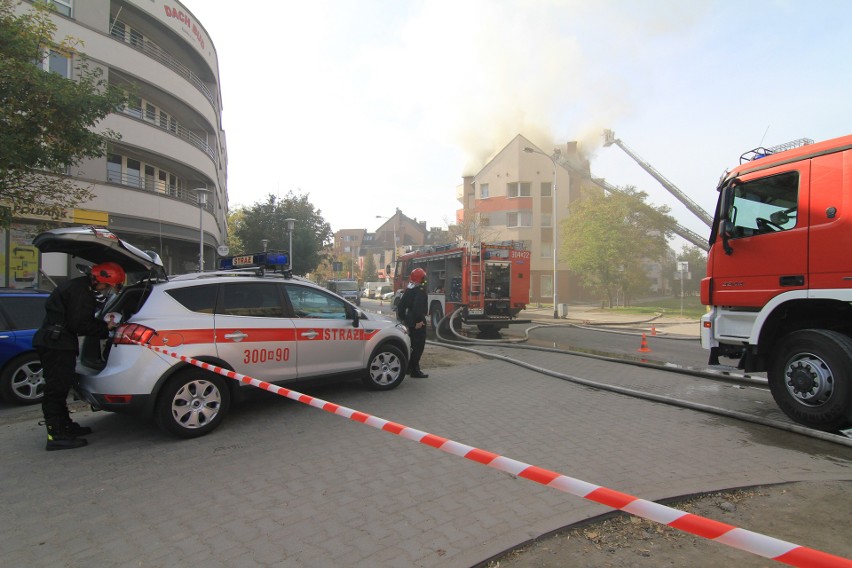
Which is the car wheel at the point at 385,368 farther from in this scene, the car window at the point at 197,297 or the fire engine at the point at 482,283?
the fire engine at the point at 482,283

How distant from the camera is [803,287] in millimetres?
5105

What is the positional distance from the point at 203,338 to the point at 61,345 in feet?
3.91

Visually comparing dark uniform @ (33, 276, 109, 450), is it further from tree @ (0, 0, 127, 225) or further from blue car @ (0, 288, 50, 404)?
tree @ (0, 0, 127, 225)

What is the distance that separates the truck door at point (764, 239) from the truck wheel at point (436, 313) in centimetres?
980

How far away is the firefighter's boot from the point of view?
4.36 meters

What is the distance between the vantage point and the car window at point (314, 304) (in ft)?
18.7

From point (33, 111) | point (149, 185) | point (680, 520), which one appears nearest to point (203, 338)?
point (680, 520)

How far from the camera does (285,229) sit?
33.5 meters

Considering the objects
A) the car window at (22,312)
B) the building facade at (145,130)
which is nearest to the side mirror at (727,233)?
the car window at (22,312)

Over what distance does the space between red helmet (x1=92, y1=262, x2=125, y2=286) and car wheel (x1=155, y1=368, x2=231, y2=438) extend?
1.15 metres

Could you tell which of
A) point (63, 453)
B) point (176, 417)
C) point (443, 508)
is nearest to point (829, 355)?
point (443, 508)

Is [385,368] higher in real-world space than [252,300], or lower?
lower

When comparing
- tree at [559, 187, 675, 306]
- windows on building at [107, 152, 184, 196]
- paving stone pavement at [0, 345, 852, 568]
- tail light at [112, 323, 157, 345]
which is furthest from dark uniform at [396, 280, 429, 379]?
tree at [559, 187, 675, 306]

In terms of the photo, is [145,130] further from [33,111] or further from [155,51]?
[33,111]
